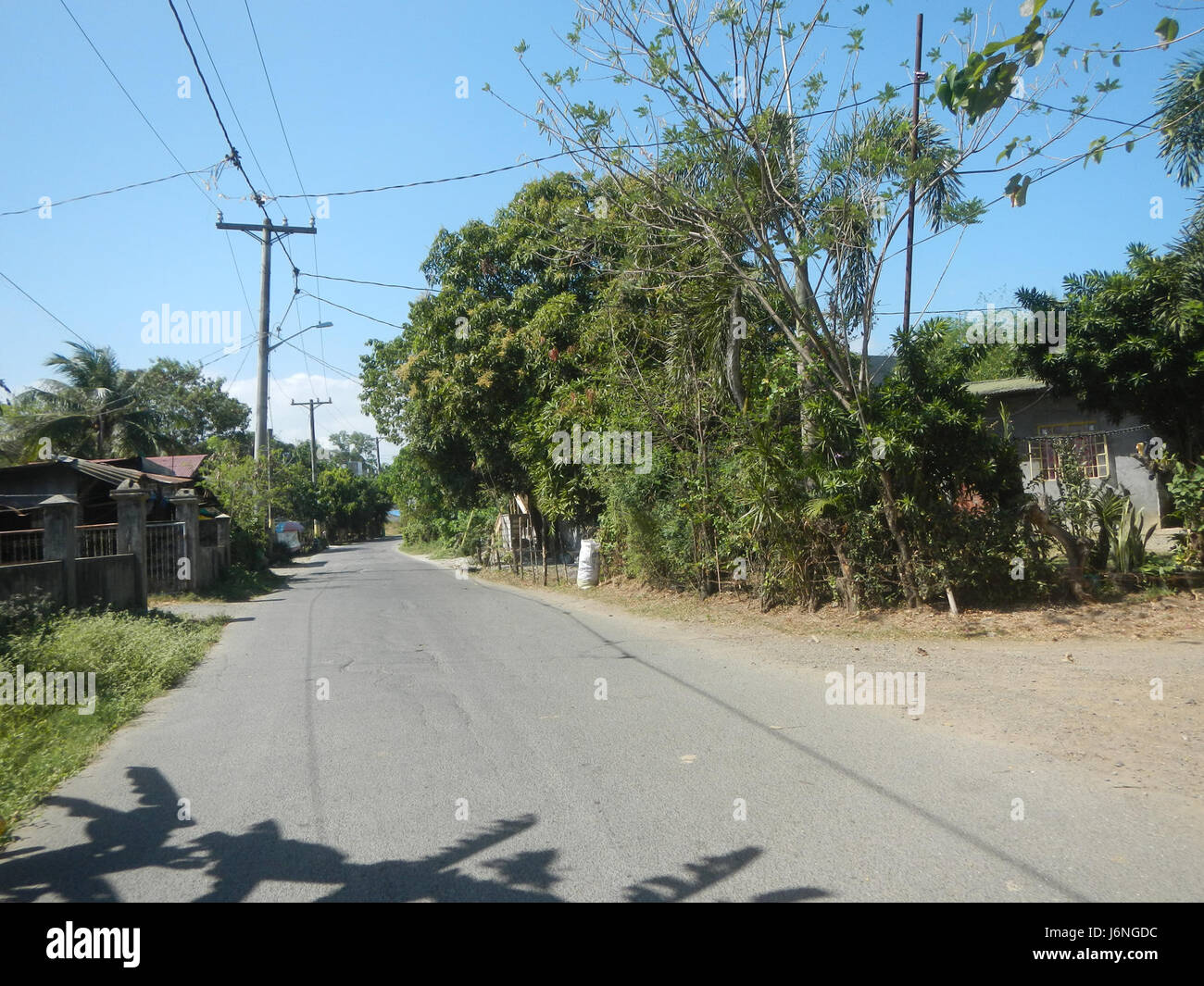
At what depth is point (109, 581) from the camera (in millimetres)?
14328

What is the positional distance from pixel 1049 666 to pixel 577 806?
5.76 metres

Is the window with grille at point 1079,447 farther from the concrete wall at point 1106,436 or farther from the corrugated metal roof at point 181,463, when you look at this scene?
the corrugated metal roof at point 181,463

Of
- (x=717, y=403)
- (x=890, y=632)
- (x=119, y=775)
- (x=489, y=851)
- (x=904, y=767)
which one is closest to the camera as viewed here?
(x=489, y=851)

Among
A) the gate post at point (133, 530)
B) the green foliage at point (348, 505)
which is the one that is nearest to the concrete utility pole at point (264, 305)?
the gate post at point (133, 530)

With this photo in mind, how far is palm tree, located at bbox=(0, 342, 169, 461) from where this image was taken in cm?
2698

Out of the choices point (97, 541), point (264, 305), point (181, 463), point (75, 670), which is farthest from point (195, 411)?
point (75, 670)

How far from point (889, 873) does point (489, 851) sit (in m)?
2.02

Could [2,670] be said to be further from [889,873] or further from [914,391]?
[914,391]

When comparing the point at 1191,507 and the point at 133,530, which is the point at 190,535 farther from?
the point at 1191,507

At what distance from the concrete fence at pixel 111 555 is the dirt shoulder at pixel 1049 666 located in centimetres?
908

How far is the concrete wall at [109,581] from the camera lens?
44.3 ft

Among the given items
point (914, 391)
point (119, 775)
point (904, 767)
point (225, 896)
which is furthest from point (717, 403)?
point (225, 896)

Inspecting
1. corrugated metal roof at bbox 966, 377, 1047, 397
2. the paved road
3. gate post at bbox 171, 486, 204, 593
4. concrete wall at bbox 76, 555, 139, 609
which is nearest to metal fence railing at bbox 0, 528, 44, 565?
concrete wall at bbox 76, 555, 139, 609

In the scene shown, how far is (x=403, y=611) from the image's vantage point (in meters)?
15.8
